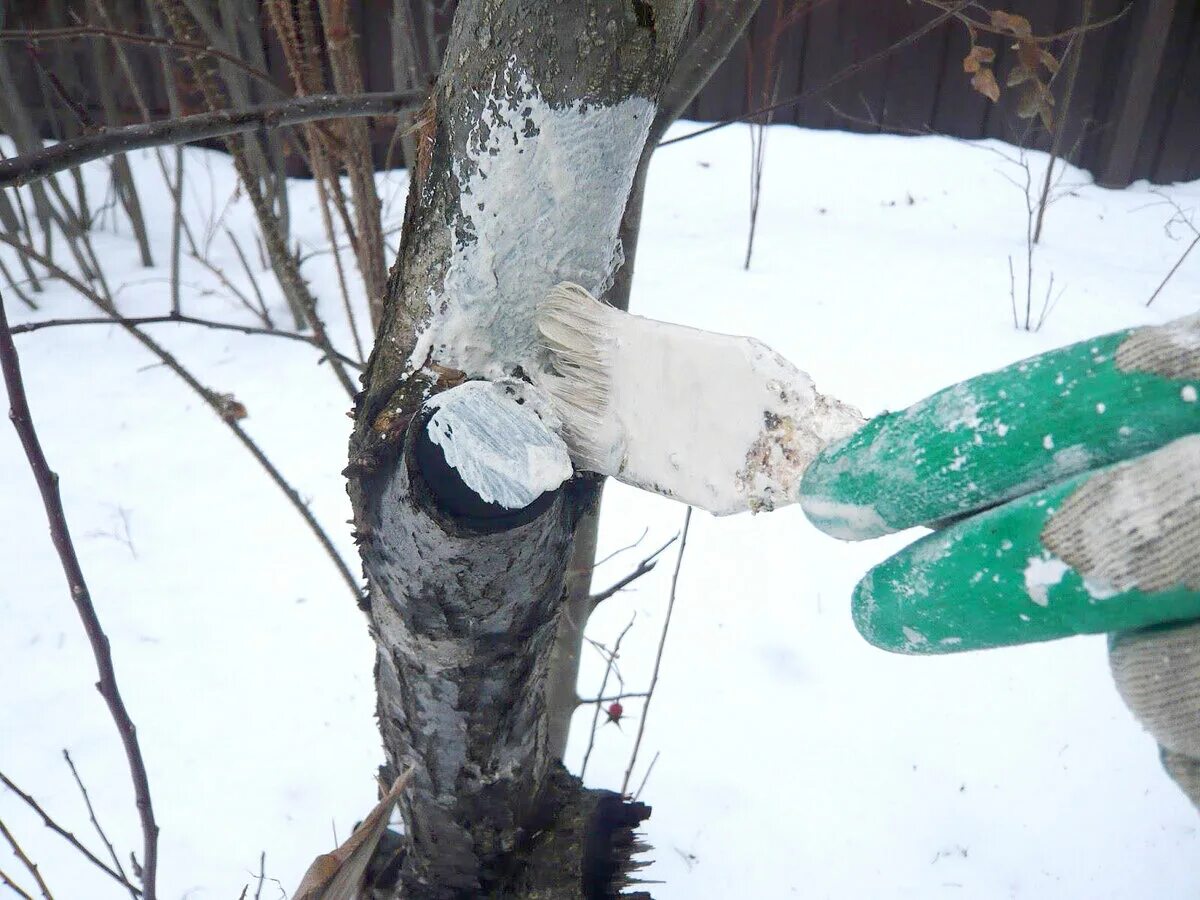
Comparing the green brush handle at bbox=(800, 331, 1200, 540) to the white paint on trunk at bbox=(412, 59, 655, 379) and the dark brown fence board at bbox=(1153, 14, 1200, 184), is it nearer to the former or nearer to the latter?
the white paint on trunk at bbox=(412, 59, 655, 379)

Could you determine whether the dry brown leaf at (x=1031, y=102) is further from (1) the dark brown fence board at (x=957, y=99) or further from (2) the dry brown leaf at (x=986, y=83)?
(1) the dark brown fence board at (x=957, y=99)

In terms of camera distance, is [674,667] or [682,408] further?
[674,667]

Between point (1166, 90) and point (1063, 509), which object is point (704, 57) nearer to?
point (1063, 509)

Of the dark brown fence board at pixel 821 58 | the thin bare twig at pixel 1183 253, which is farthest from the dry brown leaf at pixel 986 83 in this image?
the dark brown fence board at pixel 821 58

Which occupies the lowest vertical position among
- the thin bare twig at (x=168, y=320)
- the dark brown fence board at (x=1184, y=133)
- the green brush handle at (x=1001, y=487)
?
the green brush handle at (x=1001, y=487)

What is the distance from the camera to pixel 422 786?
3.27ft

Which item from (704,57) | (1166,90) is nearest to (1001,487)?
(704,57)

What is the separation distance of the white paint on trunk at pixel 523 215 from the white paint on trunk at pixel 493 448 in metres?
0.06

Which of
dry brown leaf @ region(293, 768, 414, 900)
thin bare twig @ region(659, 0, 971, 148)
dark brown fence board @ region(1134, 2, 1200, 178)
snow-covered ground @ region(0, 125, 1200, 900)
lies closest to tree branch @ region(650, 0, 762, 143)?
thin bare twig @ region(659, 0, 971, 148)

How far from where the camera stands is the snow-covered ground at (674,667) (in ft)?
5.52

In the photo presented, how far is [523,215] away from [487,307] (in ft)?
0.29

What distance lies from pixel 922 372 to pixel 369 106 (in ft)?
8.24

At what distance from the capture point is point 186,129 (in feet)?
2.68

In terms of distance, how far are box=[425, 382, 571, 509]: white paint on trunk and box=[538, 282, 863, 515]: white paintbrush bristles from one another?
0.21ft
